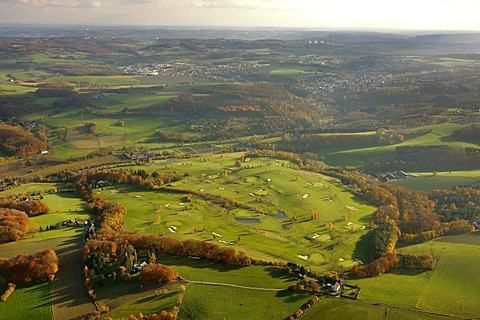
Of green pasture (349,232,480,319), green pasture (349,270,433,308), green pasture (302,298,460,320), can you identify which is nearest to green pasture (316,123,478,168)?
green pasture (349,232,480,319)

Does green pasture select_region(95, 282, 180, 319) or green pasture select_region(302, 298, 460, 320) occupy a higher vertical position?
green pasture select_region(302, 298, 460, 320)

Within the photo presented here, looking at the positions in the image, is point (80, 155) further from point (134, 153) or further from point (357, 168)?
point (357, 168)

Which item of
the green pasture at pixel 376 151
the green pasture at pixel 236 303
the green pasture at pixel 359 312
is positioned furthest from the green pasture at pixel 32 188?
the green pasture at pixel 376 151

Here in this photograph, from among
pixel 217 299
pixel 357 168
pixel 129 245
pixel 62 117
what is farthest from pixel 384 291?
pixel 62 117

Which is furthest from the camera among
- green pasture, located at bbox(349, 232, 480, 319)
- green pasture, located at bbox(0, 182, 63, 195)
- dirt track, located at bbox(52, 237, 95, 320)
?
green pasture, located at bbox(0, 182, 63, 195)

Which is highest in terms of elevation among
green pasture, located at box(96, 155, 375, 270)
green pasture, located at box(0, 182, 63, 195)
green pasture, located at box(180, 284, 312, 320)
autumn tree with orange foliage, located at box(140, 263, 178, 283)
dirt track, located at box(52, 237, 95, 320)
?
autumn tree with orange foliage, located at box(140, 263, 178, 283)

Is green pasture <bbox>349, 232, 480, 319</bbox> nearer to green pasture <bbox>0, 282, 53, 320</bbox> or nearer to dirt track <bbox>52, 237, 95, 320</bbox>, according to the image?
dirt track <bbox>52, 237, 95, 320</bbox>
